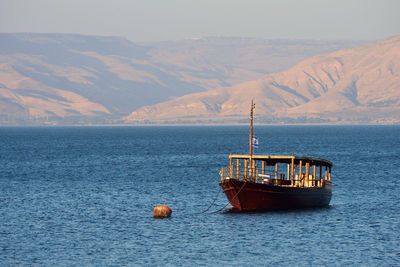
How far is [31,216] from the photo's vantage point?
59250mm

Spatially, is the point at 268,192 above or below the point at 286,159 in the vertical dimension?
below

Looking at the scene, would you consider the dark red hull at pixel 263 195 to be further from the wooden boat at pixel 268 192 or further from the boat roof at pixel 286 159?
the boat roof at pixel 286 159

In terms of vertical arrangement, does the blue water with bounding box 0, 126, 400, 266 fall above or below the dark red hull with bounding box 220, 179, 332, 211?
below

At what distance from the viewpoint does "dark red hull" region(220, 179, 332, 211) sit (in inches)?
2265

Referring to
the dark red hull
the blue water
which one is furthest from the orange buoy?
the dark red hull

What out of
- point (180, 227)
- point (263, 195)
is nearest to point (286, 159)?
point (263, 195)

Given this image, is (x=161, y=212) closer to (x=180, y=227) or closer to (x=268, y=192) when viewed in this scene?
(x=180, y=227)

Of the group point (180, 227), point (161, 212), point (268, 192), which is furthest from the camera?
point (268, 192)

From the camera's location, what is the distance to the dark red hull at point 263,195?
2265 inches

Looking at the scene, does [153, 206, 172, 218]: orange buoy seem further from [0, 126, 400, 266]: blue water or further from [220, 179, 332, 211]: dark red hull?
[220, 179, 332, 211]: dark red hull

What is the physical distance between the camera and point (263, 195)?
5816 cm

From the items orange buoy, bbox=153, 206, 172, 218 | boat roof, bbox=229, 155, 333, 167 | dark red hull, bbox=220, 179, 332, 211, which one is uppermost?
boat roof, bbox=229, 155, 333, 167

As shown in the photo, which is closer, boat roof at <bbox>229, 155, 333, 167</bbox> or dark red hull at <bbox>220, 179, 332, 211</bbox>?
dark red hull at <bbox>220, 179, 332, 211</bbox>

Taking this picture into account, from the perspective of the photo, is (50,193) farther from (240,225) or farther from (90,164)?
(90,164)
